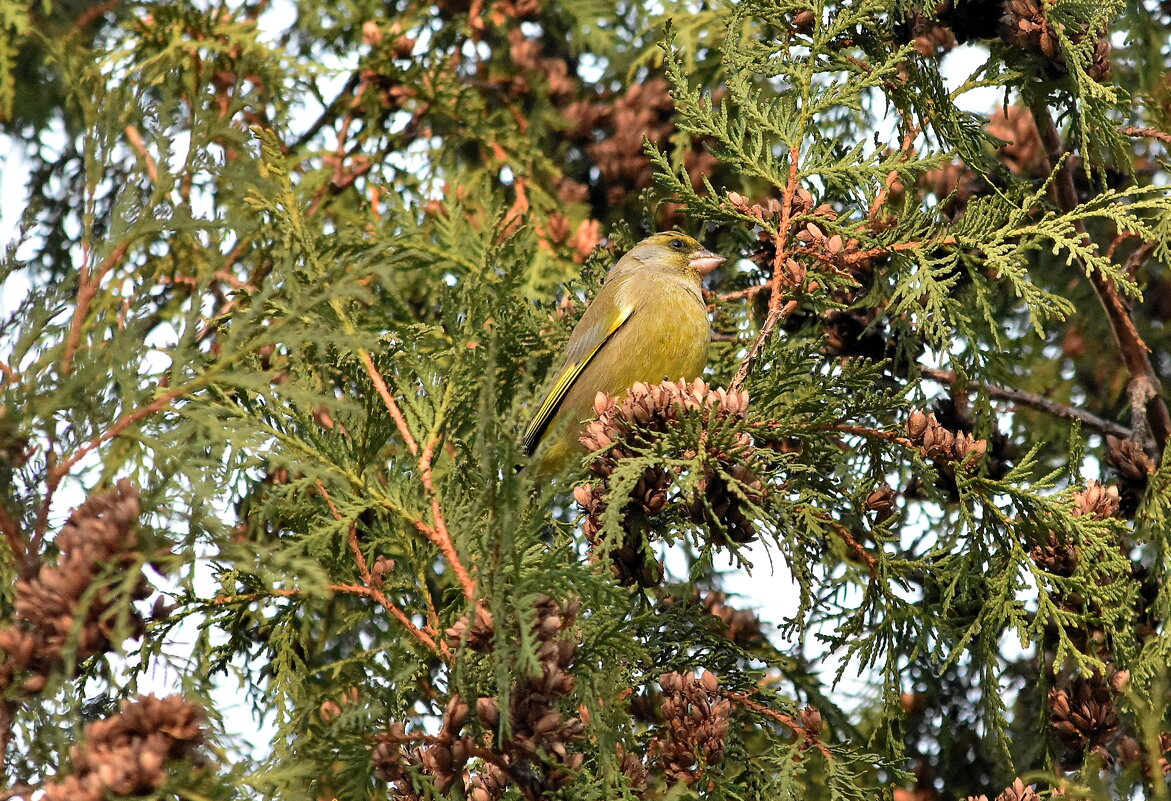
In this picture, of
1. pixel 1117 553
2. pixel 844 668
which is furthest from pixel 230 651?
pixel 1117 553

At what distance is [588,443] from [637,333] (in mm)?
1826

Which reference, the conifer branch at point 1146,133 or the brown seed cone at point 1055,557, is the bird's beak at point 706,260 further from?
the brown seed cone at point 1055,557

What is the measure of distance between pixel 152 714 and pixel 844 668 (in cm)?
183

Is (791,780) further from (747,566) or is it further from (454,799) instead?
(454,799)

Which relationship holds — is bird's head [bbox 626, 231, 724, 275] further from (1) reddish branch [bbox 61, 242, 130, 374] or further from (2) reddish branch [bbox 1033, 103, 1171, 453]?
(1) reddish branch [bbox 61, 242, 130, 374]

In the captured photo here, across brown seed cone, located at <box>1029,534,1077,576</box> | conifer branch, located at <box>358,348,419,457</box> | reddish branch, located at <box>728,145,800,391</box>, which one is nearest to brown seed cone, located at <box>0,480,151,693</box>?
conifer branch, located at <box>358,348,419,457</box>

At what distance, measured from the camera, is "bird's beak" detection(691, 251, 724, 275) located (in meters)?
4.65

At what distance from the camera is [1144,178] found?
17.2ft

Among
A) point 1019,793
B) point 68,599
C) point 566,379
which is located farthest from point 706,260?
point 68,599

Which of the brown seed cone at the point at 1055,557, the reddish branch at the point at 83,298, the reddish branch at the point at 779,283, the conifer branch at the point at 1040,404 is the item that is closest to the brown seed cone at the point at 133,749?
the reddish branch at the point at 83,298

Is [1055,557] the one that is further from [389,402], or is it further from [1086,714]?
[389,402]

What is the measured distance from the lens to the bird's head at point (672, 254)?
4781mm

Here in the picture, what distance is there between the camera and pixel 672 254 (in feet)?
16.2

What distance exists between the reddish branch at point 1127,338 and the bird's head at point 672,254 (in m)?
1.39
